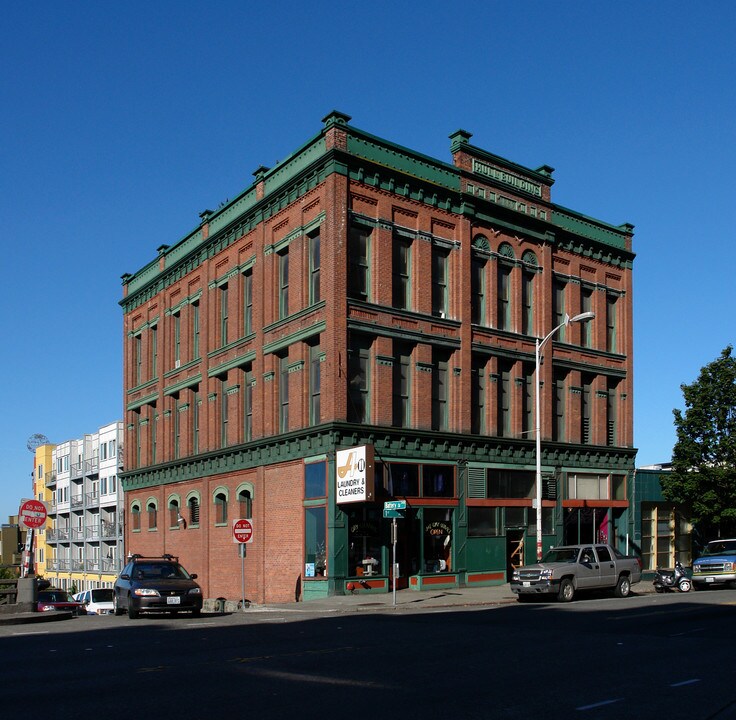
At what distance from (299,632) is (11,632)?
21.7 ft

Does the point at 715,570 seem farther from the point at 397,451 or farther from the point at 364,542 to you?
the point at 364,542

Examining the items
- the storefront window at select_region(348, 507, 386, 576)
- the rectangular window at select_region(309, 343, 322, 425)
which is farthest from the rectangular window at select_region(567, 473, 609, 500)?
the rectangular window at select_region(309, 343, 322, 425)

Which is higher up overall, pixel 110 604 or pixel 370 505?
pixel 370 505

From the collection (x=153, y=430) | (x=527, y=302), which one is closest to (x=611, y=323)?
(x=527, y=302)

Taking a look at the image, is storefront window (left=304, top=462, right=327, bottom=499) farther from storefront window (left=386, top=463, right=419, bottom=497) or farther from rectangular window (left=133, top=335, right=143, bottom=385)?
rectangular window (left=133, top=335, right=143, bottom=385)

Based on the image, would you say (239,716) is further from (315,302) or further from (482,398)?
(482,398)

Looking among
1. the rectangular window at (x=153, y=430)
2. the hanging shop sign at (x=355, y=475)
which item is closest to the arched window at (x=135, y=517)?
the rectangular window at (x=153, y=430)

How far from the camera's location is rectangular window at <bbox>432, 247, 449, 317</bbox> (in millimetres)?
37281

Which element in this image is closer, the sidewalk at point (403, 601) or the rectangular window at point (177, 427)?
the sidewalk at point (403, 601)

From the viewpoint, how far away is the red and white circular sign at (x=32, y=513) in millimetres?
24639

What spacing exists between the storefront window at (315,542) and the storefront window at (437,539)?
414 cm

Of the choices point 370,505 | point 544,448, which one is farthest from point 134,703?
point 544,448

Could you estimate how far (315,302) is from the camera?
3503 centimetres

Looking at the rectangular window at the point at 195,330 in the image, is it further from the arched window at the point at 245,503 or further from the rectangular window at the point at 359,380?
the rectangular window at the point at 359,380
